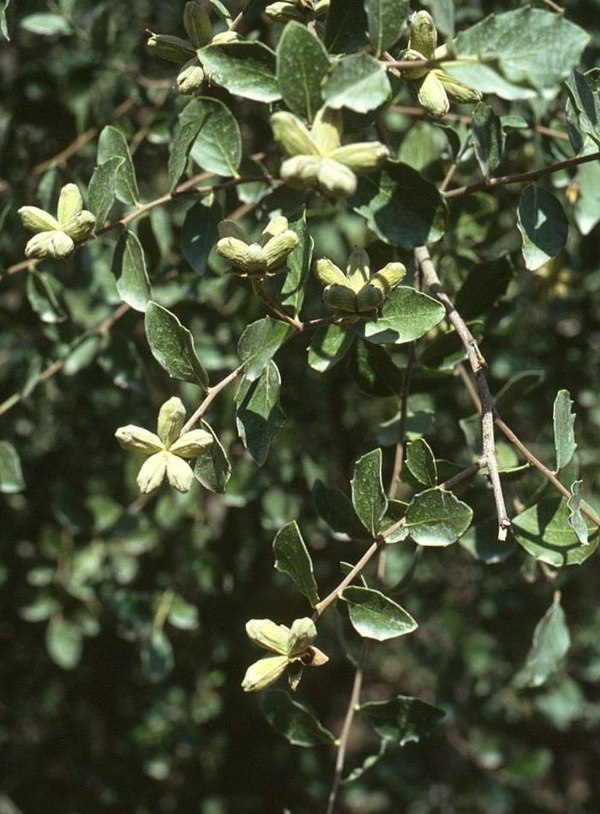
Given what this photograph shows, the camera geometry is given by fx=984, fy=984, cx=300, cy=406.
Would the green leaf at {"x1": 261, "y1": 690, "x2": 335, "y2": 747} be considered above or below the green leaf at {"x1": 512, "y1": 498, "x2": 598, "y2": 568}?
below

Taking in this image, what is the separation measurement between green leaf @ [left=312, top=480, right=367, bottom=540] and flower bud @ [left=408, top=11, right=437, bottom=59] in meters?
0.51

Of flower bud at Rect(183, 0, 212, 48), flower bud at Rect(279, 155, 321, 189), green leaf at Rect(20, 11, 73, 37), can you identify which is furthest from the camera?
green leaf at Rect(20, 11, 73, 37)

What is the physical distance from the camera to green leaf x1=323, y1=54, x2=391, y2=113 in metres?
0.75

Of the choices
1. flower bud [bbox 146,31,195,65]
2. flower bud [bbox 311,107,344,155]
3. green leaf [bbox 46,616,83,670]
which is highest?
flower bud [bbox 311,107,344,155]

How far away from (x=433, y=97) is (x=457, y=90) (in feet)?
0.15

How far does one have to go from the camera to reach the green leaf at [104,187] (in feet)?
3.28

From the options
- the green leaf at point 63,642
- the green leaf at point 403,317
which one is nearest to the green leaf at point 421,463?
the green leaf at point 403,317

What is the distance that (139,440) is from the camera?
861 millimetres

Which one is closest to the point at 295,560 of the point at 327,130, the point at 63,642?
the point at 327,130

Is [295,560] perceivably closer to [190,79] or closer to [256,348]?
[256,348]

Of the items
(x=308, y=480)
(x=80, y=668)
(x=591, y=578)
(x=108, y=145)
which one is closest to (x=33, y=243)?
(x=108, y=145)

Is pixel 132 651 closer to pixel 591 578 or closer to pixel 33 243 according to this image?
pixel 591 578

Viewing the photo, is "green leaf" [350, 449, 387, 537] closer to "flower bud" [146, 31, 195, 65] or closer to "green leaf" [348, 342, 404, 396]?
"green leaf" [348, 342, 404, 396]

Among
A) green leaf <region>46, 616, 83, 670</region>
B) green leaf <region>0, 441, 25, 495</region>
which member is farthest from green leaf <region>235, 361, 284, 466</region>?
green leaf <region>46, 616, 83, 670</region>
